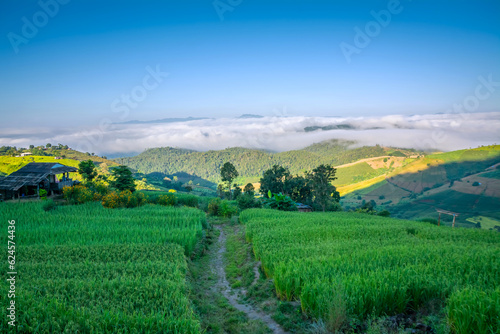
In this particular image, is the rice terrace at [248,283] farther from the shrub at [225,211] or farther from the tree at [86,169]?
the tree at [86,169]

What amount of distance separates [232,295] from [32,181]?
81.1 feet

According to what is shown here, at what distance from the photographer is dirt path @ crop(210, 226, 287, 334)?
20.9ft

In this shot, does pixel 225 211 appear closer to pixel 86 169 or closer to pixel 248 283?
pixel 248 283

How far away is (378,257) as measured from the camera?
823 centimetres

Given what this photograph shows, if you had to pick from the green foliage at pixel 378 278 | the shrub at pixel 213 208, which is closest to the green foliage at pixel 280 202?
the shrub at pixel 213 208

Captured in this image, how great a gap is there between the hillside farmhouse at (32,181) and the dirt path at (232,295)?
20.9 meters

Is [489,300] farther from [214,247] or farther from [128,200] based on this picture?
[128,200]

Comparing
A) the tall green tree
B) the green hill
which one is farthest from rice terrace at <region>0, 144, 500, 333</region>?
the green hill

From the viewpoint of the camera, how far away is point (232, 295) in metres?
8.88

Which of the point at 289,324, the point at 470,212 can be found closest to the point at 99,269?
the point at 289,324

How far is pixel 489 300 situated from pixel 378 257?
149 inches

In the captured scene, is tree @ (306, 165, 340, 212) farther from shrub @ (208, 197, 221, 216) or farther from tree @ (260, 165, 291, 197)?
shrub @ (208, 197, 221, 216)

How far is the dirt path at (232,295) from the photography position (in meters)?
6.38

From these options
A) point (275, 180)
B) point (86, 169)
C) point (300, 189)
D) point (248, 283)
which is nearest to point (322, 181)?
point (300, 189)
